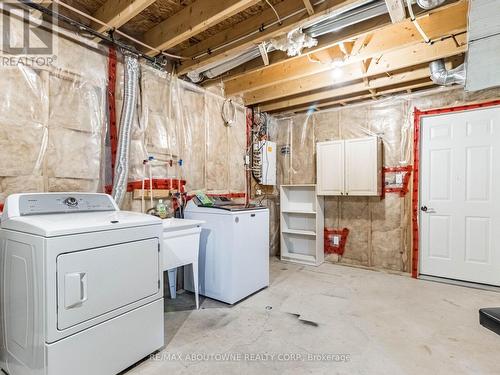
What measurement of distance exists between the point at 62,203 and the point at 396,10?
8.72ft

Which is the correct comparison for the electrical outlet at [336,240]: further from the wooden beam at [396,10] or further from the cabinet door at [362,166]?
the wooden beam at [396,10]

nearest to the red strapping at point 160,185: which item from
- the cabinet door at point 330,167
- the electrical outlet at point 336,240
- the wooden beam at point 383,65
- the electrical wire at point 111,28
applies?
the electrical wire at point 111,28

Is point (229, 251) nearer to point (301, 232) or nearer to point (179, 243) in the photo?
point (179, 243)

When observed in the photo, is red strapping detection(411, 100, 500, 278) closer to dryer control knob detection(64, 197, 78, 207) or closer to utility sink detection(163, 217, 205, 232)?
utility sink detection(163, 217, 205, 232)

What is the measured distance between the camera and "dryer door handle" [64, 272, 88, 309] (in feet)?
4.76

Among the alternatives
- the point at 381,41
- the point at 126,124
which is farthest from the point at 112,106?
the point at 381,41

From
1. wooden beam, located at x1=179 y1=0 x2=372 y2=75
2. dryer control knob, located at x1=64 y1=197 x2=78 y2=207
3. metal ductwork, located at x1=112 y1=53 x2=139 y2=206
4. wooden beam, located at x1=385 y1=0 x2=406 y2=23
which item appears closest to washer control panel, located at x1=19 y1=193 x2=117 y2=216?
dryer control knob, located at x1=64 y1=197 x2=78 y2=207

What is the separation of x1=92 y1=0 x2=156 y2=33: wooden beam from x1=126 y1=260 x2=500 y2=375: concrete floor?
96.6 inches

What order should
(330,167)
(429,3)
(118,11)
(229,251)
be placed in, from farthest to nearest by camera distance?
(330,167) < (229,251) < (118,11) < (429,3)

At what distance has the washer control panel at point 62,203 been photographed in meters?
1.76

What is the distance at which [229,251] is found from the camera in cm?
275

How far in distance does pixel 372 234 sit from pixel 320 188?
99 cm

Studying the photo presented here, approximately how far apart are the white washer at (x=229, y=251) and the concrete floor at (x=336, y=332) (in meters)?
0.15

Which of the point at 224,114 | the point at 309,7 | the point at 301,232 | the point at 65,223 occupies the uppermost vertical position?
the point at 309,7
